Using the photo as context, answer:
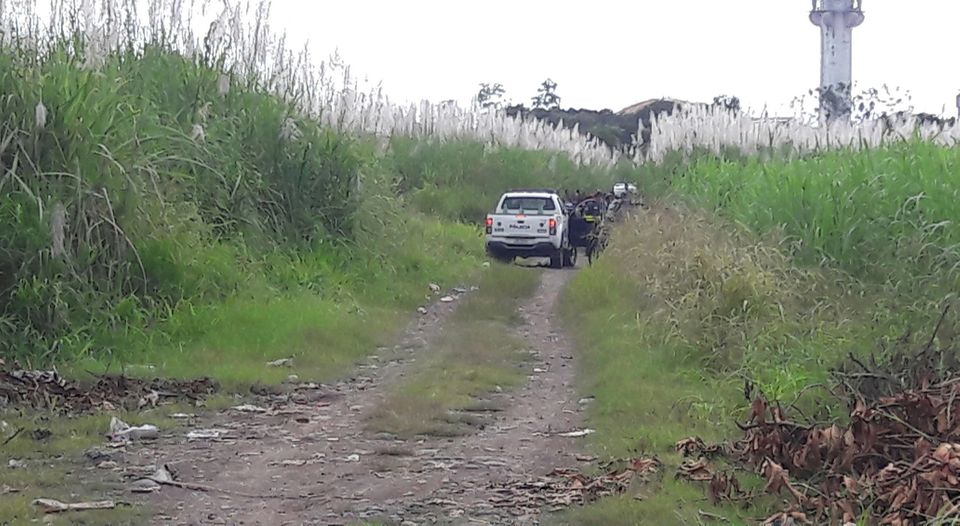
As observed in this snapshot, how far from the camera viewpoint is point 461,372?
28.7ft

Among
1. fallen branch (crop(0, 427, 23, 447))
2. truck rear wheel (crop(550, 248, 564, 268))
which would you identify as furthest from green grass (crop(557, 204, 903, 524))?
truck rear wheel (crop(550, 248, 564, 268))

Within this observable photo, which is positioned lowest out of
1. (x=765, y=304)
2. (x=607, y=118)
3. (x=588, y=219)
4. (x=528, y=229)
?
(x=765, y=304)

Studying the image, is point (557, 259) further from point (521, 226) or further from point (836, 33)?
point (836, 33)

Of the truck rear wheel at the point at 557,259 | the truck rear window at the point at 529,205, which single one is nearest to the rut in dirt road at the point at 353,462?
the truck rear wheel at the point at 557,259

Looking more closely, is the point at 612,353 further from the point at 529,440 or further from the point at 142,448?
the point at 142,448

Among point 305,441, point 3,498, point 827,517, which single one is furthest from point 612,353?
point 3,498

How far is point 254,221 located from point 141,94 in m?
1.79

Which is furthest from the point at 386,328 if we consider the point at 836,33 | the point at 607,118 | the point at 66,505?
the point at 607,118

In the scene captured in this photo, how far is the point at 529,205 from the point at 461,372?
11163 millimetres

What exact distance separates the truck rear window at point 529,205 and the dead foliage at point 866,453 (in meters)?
13.4

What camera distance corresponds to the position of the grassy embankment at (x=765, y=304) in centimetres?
667

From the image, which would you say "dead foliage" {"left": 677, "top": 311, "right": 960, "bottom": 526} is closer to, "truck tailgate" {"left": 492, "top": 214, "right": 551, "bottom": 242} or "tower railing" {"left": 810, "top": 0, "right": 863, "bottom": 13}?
"truck tailgate" {"left": 492, "top": 214, "right": 551, "bottom": 242}

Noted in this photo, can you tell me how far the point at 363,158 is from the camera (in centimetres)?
1477

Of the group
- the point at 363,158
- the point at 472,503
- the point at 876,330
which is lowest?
the point at 472,503
